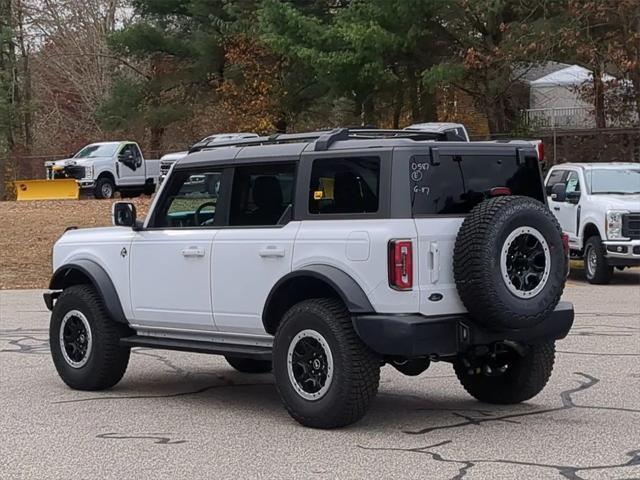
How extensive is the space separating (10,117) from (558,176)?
3252 centimetres

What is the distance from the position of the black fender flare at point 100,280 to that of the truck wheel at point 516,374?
2828 millimetres

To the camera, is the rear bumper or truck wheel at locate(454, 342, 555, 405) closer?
truck wheel at locate(454, 342, 555, 405)

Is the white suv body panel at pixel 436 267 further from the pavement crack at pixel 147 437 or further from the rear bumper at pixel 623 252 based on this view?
the rear bumper at pixel 623 252

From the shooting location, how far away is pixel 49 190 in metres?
33.8

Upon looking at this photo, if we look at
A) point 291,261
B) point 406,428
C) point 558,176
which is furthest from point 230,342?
point 558,176

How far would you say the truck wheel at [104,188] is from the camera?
115ft

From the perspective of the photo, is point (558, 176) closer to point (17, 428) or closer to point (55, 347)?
point (55, 347)

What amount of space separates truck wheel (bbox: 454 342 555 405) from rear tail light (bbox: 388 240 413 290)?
1.28 metres

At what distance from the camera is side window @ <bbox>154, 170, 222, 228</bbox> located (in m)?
9.21

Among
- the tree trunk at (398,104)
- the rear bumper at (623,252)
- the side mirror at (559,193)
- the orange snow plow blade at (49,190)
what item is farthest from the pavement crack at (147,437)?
the tree trunk at (398,104)

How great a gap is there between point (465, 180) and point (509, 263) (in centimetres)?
71

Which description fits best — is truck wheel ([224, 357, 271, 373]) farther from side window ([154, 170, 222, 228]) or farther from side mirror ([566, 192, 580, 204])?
side mirror ([566, 192, 580, 204])

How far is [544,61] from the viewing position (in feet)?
100

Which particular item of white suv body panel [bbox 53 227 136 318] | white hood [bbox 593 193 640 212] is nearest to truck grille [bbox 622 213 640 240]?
white hood [bbox 593 193 640 212]
